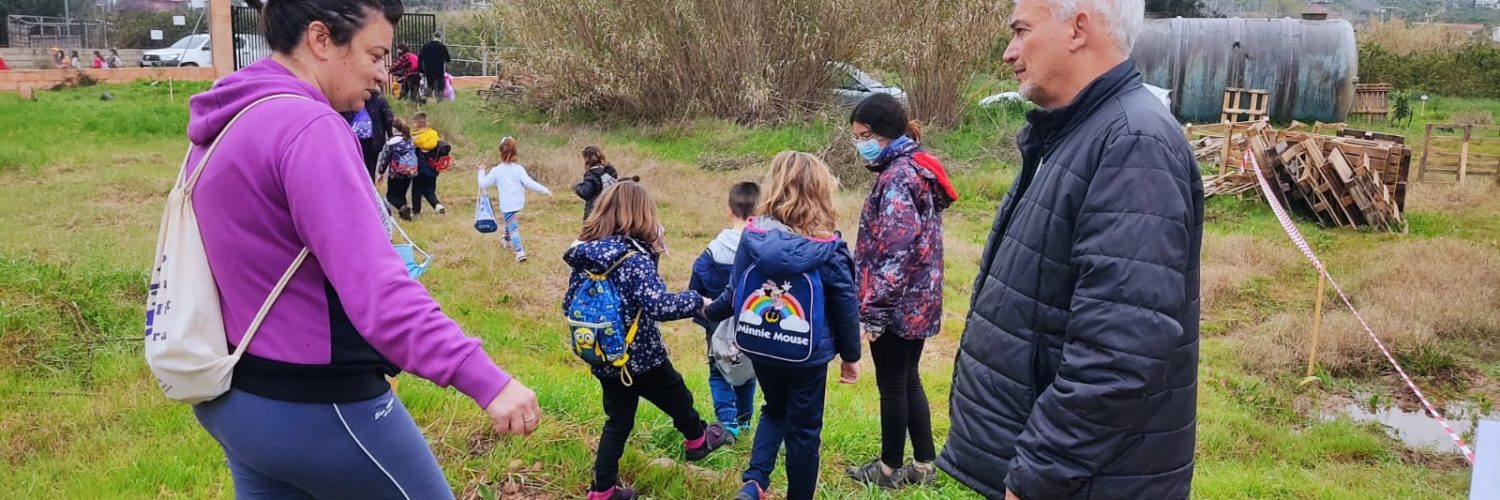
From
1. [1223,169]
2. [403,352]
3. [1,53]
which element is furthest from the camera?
[1,53]

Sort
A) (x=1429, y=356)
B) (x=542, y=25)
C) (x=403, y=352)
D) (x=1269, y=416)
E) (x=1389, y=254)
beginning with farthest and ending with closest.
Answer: (x=542, y=25) → (x=1389, y=254) → (x=1429, y=356) → (x=1269, y=416) → (x=403, y=352)

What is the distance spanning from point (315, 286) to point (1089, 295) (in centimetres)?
145

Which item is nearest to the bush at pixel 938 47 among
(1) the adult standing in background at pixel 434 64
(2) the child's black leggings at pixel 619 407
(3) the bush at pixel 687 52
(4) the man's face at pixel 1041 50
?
(3) the bush at pixel 687 52

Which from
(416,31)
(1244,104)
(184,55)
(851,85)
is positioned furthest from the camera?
(184,55)

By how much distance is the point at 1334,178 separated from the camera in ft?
39.1

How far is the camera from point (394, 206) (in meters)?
10.6

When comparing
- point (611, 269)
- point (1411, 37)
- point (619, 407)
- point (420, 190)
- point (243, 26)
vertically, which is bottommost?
point (420, 190)

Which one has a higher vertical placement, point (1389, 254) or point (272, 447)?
point (272, 447)

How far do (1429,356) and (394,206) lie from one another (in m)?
8.89

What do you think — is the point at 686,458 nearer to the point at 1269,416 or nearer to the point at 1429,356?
the point at 1269,416

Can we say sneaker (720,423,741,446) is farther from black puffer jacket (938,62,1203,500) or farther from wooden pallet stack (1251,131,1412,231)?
wooden pallet stack (1251,131,1412,231)

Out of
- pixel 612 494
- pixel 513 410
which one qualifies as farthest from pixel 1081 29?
pixel 612 494

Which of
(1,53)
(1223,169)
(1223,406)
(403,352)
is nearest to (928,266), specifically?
(403,352)

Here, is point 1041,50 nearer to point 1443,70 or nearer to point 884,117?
point 884,117
